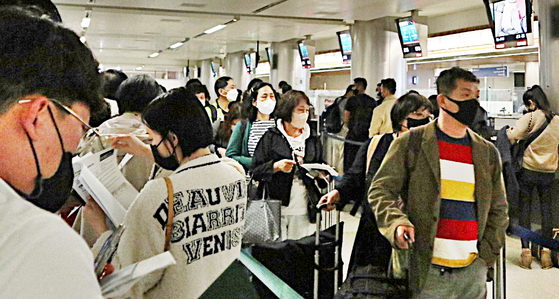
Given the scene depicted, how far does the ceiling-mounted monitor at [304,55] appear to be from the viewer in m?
→ 19.0

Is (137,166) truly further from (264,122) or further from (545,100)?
(545,100)

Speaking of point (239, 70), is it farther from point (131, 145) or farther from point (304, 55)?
point (131, 145)

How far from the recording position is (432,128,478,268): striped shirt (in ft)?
10.5

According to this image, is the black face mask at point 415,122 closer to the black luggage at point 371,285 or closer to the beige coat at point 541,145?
the black luggage at point 371,285

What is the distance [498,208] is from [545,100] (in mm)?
4296

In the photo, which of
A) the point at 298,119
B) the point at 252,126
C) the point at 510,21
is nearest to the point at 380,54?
the point at 510,21

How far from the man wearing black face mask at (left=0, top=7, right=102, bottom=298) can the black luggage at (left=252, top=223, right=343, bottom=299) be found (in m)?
2.86

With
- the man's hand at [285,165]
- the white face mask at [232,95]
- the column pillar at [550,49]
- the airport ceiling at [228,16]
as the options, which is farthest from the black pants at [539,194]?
the airport ceiling at [228,16]

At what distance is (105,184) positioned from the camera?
209 cm

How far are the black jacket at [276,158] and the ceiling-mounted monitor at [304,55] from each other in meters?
14.2

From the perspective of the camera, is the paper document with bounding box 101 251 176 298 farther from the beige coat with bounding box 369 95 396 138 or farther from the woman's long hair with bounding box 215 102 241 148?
the beige coat with bounding box 369 95 396 138

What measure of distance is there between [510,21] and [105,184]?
8959 mm

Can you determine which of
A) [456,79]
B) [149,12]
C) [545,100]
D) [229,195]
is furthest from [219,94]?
[149,12]

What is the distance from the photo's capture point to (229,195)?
90.6 inches
